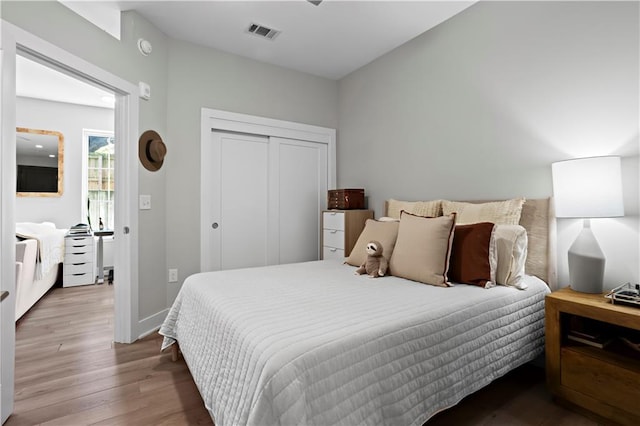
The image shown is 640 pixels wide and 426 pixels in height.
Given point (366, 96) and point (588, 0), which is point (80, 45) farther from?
point (588, 0)

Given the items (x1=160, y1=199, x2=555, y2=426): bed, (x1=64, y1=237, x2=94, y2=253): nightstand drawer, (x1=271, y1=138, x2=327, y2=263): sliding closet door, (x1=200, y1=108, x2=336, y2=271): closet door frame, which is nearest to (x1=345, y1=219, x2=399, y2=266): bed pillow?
(x1=160, y1=199, x2=555, y2=426): bed

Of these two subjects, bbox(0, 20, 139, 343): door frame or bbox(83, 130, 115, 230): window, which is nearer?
bbox(0, 20, 139, 343): door frame

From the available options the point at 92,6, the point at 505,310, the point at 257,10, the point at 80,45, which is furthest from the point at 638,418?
the point at 92,6

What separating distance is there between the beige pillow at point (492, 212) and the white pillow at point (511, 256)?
0.17m

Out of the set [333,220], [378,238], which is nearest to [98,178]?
[333,220]

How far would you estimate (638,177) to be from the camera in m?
1.74

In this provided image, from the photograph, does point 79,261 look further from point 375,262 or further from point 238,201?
point 375,262

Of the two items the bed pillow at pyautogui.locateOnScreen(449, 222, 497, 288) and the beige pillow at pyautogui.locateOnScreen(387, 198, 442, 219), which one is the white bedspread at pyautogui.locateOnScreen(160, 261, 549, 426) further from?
the beige pillow at pyautogui.locateOnScreen(387, 198, 442, 219)

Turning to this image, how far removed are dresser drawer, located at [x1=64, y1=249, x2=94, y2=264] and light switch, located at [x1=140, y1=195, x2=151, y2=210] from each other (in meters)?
2.47

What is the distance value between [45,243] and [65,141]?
2.02m

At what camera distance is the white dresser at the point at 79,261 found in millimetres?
4262

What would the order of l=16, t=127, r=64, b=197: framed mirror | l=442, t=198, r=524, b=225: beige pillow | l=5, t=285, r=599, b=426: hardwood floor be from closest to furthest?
l=5, t=285, r=599, b=426: hardwood floor < l=442, t=198, r=524, b=225: beige pillow < l=16, t=127, r=64, b=197: framed mirror

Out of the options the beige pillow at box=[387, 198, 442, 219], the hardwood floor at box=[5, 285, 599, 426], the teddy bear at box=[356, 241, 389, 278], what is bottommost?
the hardwood floor at box=[5, 285, 599, 426]

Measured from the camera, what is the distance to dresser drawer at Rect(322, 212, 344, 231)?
334cm
